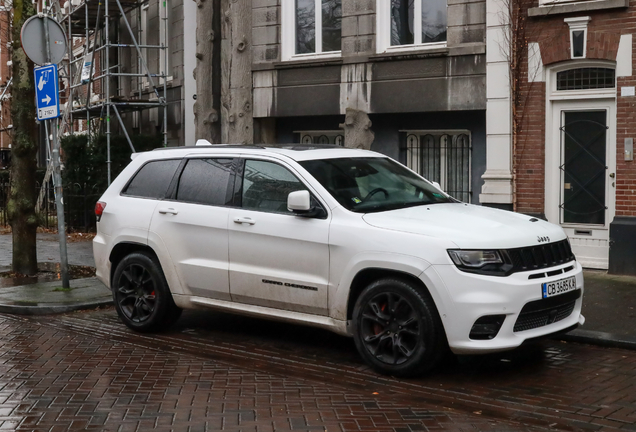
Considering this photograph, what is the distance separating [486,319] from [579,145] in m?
6.75

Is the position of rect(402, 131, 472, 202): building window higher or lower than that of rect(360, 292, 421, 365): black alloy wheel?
higher

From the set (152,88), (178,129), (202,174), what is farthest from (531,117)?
(152,88)

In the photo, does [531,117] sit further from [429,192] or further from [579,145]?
[429,192]

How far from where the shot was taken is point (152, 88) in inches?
883

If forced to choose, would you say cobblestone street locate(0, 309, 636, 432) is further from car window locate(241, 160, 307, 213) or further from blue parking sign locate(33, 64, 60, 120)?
blue parking sign locate(33, 64, 60, 120)

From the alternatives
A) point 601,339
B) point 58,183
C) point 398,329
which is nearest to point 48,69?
point 58,183

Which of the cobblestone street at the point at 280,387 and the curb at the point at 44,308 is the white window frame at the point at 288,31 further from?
the cobblestone street at the point at 280,387

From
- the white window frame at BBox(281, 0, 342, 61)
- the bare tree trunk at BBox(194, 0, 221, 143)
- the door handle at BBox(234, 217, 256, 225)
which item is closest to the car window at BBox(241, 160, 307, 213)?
the door handle at BBox(234, 217, 256, 225)

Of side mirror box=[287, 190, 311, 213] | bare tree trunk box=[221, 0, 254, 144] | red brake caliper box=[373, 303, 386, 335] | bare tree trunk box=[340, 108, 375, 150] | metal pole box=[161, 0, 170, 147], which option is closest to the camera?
red brake caliper box=[373, 303, 386, 335]

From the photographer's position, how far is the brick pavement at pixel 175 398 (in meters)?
5.89

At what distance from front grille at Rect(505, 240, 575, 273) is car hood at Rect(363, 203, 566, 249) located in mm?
46

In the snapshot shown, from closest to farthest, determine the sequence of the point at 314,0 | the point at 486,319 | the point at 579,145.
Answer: the point at 486,319 < the point at 579,145 < the point at 314,0

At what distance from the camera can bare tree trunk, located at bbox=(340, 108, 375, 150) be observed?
51.6 ft

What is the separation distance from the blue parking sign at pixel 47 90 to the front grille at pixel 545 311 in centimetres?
691
